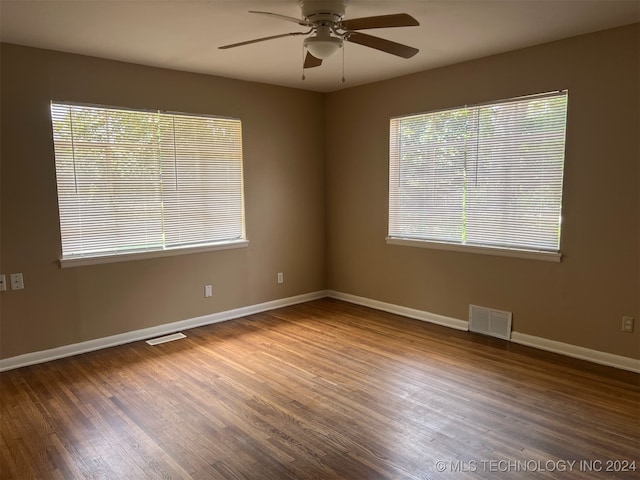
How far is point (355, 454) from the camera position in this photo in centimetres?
→ 236

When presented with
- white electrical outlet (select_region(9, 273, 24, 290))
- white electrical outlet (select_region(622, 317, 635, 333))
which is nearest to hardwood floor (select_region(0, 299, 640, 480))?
white electrical outlet (select_region(622, 317, 635, 333))

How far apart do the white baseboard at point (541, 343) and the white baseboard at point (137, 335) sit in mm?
1110

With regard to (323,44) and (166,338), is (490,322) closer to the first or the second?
(323,44)

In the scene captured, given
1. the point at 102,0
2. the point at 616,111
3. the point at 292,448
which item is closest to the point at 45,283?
the point at 102,0

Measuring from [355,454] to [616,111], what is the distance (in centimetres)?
300

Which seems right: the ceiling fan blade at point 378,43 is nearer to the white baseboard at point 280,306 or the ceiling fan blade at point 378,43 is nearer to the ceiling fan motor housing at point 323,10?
the ceiling fan motor housing at point 323,10

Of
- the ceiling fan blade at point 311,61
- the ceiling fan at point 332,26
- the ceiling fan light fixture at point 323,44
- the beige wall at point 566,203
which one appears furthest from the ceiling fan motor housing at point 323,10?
the beige wall at point 566,203

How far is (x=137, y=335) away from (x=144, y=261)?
0.69m

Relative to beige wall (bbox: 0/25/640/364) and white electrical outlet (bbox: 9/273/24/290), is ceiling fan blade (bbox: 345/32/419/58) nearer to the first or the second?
beige wall (bbox: 0/25/640/364)

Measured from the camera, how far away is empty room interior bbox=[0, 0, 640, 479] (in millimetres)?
2555

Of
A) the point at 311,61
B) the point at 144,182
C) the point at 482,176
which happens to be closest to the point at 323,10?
the point at 311,61

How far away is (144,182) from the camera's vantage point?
4094 millimetres

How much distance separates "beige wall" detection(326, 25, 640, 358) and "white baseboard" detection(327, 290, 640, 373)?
0.05m

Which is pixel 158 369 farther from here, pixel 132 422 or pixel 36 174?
pixel 36 174
